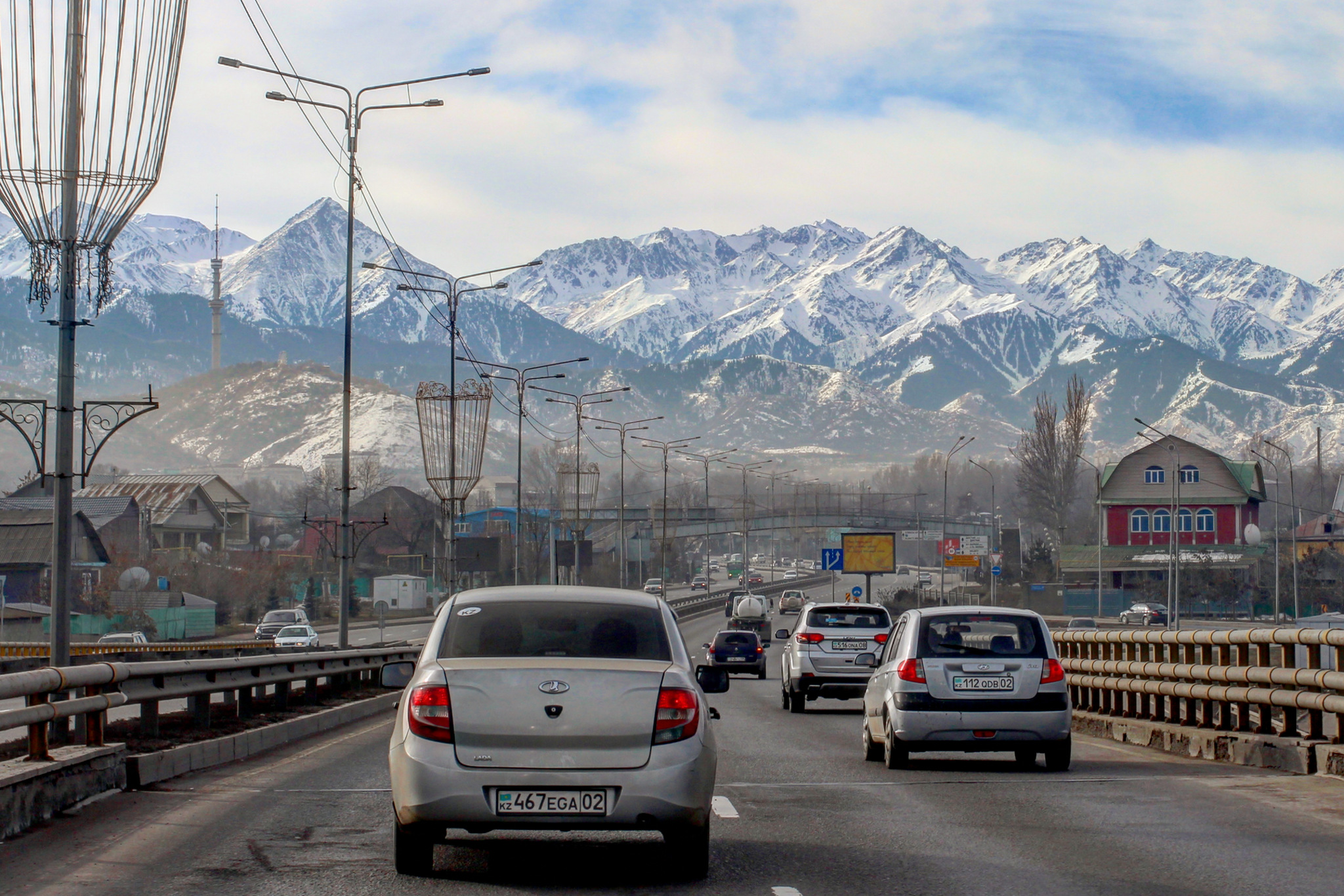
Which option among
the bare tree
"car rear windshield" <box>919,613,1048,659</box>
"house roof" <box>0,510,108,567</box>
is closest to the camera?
"car rear windshield" <box>919,613,1048,659</box>

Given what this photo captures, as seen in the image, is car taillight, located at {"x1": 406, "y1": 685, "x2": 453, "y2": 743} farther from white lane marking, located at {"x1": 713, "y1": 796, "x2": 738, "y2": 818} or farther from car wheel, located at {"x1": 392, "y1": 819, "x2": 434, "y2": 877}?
white lane marking, located at {"x1": 713, "y1": 796, "x2": 738, "y2": 818}

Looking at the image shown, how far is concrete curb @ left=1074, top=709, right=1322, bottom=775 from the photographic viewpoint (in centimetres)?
1351

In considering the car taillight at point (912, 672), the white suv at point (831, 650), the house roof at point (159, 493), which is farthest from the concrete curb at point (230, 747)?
the house roof at point (159, 493)

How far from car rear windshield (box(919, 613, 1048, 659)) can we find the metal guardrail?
22.7 ft

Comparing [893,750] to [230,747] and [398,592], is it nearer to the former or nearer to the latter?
[230,747]

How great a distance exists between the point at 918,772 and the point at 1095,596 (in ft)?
267

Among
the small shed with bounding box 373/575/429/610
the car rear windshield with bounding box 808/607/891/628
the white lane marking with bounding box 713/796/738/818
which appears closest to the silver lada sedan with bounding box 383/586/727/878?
the white lane marking with bounding box 713/796/738/818

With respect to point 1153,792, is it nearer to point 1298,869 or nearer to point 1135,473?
point 1298,869

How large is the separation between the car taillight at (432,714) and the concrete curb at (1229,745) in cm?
848

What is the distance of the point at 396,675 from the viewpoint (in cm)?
956

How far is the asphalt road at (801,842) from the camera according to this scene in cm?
812

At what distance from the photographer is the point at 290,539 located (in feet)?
472

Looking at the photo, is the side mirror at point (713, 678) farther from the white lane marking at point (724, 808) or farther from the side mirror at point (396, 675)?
the side mirror at point (396, 675)

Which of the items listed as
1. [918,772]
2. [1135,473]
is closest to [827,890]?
[918,772]
